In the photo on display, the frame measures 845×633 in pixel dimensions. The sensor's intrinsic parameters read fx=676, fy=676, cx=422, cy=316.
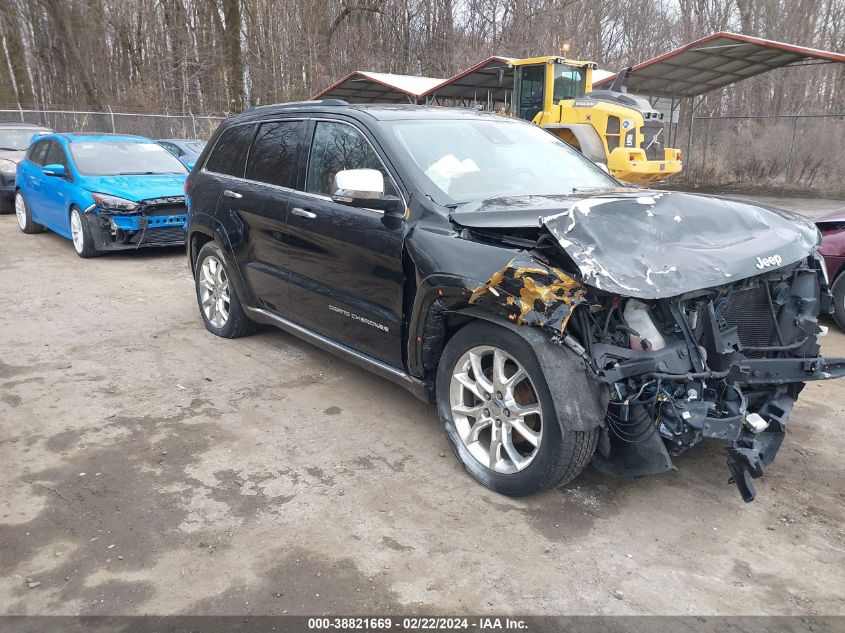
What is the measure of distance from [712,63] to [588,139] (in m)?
6.67

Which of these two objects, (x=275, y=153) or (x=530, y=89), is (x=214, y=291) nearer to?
(x=275, y=153)

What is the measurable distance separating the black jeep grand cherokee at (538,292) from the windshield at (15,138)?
1314 cm

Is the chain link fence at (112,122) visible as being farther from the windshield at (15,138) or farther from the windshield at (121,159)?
the windshield at (121,159)

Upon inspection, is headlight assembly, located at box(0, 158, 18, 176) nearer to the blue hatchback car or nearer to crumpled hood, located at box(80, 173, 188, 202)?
the blue hatchback car

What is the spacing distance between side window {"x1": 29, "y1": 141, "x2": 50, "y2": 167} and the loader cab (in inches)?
408

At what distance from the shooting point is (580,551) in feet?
9.88

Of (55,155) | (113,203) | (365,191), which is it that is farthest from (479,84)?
(365,191)

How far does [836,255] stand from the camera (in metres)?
6.00

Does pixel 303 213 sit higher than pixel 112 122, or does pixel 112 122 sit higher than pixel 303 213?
pixel 112 122

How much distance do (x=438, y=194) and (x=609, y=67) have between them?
32.0 metres

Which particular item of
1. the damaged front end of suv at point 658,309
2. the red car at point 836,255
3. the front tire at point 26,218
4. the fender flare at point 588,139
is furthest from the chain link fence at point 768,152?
the front tire at point 26,218

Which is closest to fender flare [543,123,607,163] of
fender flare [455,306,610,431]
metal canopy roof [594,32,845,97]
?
metal canopy roof [594,32,845,97]

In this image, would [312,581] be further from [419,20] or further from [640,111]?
[419,20]

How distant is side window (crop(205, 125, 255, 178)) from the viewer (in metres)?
5.44
